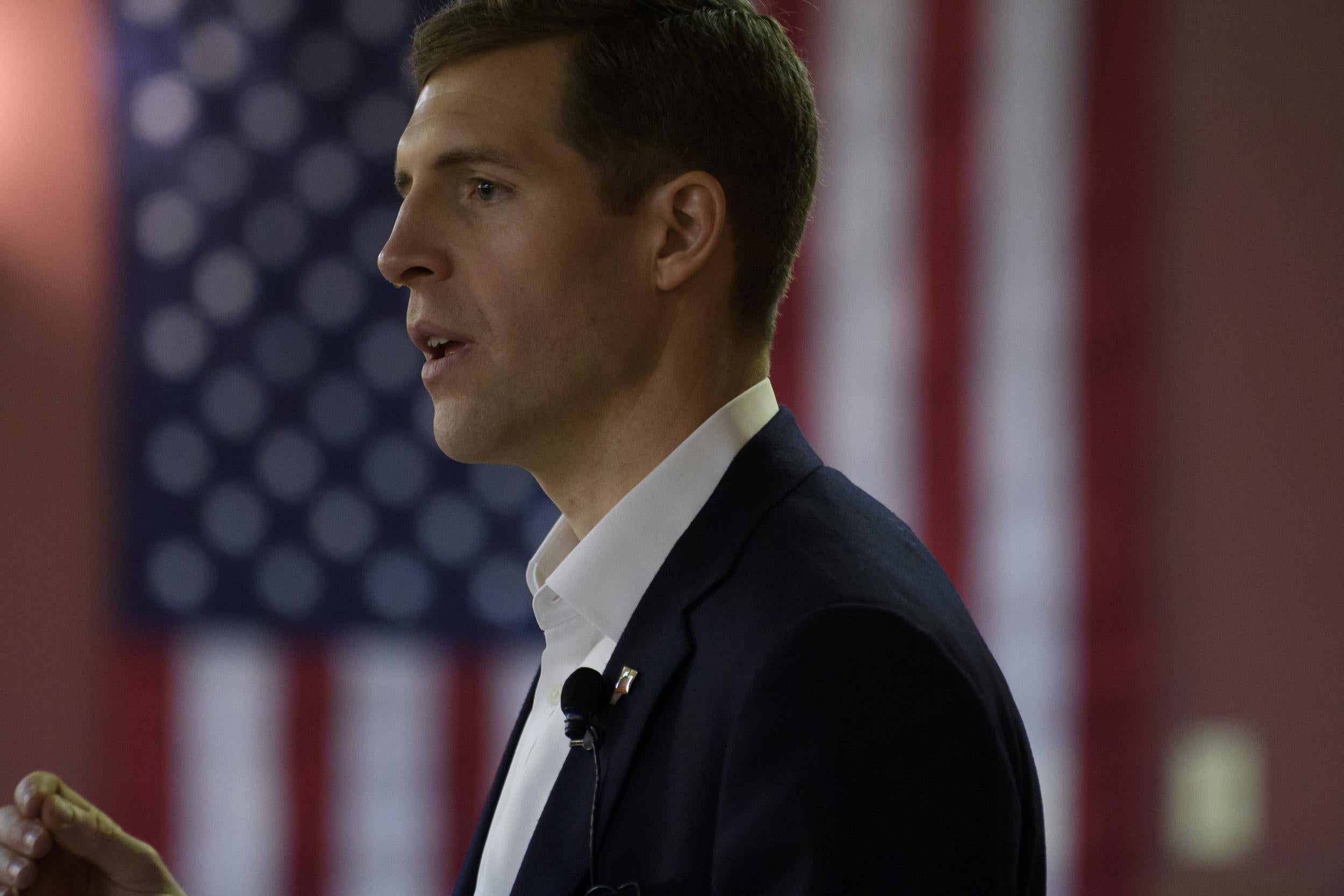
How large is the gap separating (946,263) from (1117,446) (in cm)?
59

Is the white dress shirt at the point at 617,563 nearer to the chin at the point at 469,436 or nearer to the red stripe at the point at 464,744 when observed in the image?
the chin at the point at 469,436

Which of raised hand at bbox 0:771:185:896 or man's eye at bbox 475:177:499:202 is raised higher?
man's eye at bbox 475:177:499:202

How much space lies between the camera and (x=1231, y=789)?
3.04 metres

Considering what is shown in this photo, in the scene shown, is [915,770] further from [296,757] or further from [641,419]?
[296,757]

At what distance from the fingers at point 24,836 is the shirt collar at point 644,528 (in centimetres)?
52

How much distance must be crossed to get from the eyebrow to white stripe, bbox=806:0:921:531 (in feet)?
6.60

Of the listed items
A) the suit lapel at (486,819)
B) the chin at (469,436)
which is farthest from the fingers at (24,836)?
the chin at (469,436)

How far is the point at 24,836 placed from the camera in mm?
1146

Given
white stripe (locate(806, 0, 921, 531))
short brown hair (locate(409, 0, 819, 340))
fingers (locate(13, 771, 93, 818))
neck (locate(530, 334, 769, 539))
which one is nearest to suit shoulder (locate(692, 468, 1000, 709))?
neck (locate(530, 334, 769, 539))

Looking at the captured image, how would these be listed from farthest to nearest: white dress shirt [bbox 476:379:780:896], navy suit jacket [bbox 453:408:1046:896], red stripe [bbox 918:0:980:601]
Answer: red stripe [bbox 918:0:980:601]
white dress shirt [bbox 476:379:780:896]
navy suit jacket [bbox 453:408:1046:896]

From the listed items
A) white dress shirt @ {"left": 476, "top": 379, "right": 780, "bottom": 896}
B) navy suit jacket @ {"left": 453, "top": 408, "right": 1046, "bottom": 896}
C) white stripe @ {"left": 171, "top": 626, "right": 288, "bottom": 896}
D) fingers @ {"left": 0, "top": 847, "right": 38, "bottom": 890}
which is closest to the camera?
navy suit jacket @ {"left": 453, "top": 408, "right": 1046, "bottom": 896}

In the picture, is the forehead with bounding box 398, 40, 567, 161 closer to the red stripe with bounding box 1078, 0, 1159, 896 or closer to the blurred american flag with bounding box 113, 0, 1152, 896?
the blurred american flag with bounding box 113, 0, 1152, 896

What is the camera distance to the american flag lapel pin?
0.95m

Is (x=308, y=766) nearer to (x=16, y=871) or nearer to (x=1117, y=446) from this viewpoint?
(x=16, y=871)
